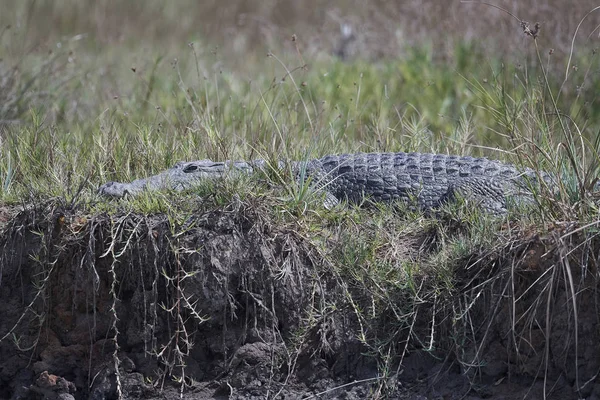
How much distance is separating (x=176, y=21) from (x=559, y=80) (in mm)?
5103

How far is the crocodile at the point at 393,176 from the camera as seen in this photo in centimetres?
390

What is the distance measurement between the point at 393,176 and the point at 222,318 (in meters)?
1.19

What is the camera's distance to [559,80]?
22.4 ft

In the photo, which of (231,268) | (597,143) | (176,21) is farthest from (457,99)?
(176,21)

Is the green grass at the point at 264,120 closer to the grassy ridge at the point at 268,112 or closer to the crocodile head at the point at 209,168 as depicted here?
the grassy ridge at the point at 268,112

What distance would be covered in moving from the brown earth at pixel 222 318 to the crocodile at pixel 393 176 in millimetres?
382

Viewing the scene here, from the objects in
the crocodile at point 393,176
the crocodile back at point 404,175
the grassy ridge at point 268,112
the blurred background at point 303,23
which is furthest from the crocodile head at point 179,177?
the blurred background at point 303,23

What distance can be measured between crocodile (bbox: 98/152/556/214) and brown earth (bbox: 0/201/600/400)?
382 millimetres

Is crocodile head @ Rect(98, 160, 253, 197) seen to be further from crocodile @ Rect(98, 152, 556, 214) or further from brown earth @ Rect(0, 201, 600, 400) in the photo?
brown earth @ Rect(0, 201, 600, 400)

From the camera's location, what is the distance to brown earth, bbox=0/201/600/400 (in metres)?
3.33

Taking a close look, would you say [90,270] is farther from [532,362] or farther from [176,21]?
[176,21]

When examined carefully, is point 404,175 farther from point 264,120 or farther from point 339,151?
point 264,120

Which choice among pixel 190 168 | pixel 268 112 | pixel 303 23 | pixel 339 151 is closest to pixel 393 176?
pixel 339 151

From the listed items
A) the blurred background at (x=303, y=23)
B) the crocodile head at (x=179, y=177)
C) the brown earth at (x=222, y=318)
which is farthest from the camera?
the blurred background at (x=303, y=23)
